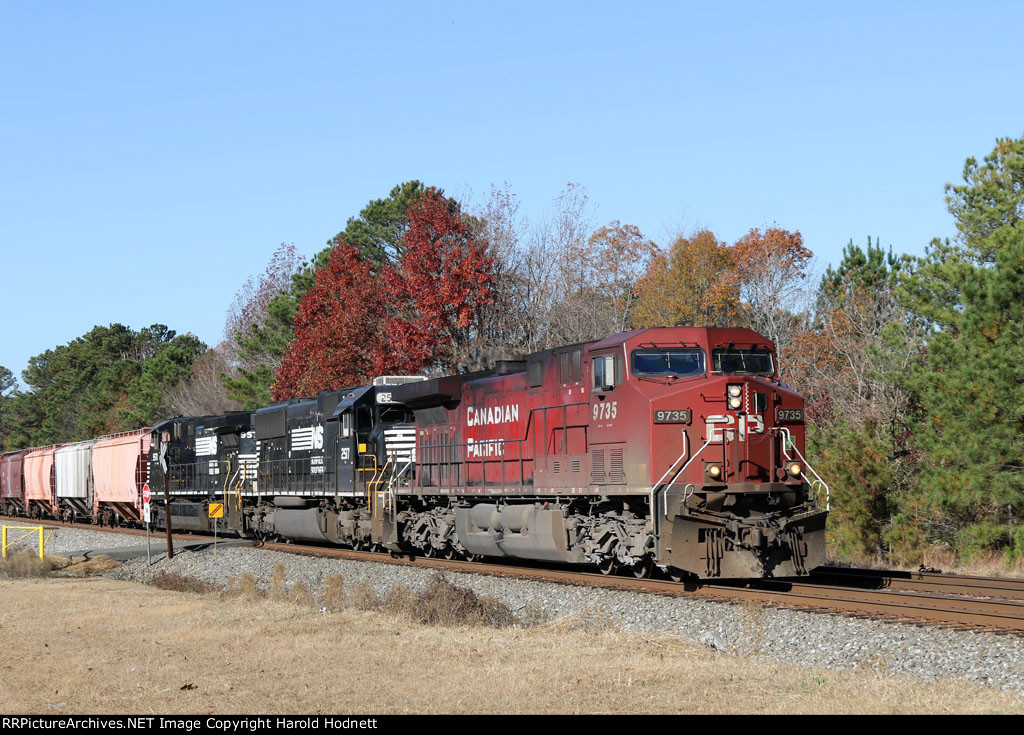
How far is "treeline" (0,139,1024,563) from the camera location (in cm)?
1873

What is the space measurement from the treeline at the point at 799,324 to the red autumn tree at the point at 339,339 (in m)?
0.08

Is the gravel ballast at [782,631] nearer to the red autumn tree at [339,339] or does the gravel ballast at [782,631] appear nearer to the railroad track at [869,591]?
the railroad track at [869,591]

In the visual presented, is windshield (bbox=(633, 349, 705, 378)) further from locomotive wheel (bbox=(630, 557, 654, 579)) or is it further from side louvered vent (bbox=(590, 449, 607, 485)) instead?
locomotive wheel (bbox=(630, 557, 654, 579))

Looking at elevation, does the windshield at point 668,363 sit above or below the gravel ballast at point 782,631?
above

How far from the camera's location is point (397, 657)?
1095 centimetres

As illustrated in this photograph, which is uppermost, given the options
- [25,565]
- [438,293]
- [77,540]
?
[438,293]

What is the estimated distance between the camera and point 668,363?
15398 mm

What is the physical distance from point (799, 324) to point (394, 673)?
29675mm

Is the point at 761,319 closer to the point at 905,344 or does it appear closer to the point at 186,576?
the point at 905,344

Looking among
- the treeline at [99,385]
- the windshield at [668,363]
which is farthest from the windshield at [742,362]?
the treeline at [99,385]

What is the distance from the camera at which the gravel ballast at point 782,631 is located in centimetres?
996

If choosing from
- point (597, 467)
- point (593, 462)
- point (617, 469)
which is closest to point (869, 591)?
point (617, 469)

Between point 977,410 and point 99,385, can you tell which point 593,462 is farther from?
point 99,385

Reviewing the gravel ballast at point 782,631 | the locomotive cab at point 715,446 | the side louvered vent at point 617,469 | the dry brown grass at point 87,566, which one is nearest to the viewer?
the gravel ballast at point 782,631
